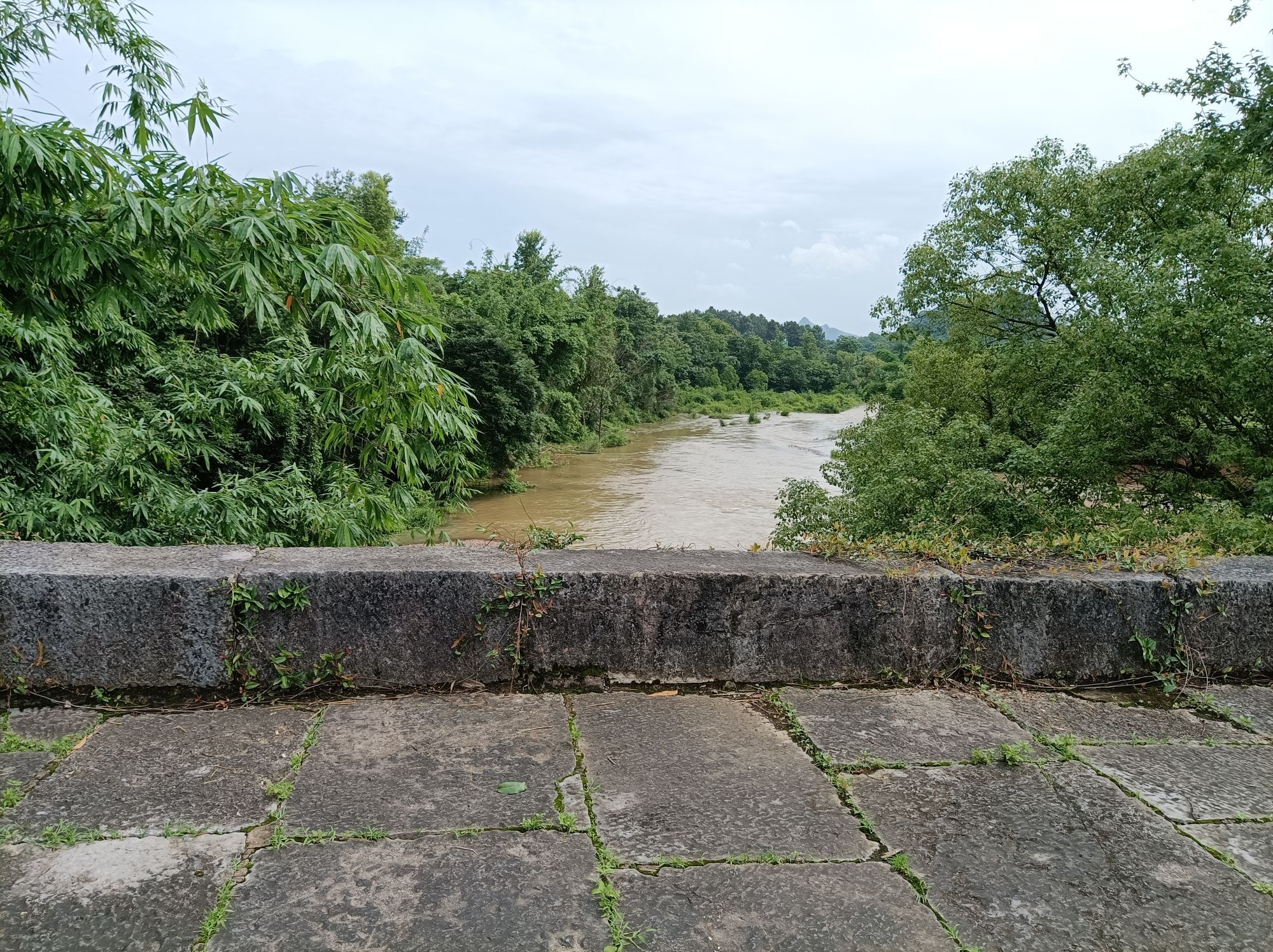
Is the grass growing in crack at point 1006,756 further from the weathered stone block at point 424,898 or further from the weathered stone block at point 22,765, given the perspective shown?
the weathered stone block at point 22,765

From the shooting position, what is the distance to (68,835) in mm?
1632

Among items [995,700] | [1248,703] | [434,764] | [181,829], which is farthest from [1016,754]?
[181,829]

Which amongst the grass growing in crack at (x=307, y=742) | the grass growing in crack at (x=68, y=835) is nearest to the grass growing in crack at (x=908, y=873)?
the grass growing in crack at (x=307, y=742)

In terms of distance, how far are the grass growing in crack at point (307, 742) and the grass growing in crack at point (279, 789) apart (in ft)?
0.20

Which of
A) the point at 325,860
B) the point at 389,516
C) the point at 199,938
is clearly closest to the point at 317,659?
the point at 325,860

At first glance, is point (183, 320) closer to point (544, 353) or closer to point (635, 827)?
point (635, 827)

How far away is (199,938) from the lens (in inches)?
54.5

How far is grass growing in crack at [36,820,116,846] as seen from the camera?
63.6 inches

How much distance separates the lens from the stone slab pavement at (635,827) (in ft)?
4.74

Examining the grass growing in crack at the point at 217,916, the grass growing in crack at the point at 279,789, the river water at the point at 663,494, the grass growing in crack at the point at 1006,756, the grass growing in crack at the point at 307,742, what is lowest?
the river water at the point at 663,494

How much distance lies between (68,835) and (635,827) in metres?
1.13

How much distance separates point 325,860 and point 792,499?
10.5 meters

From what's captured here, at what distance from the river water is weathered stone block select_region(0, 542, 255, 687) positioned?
5.71 m

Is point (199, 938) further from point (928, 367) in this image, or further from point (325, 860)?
point (928, 367)
